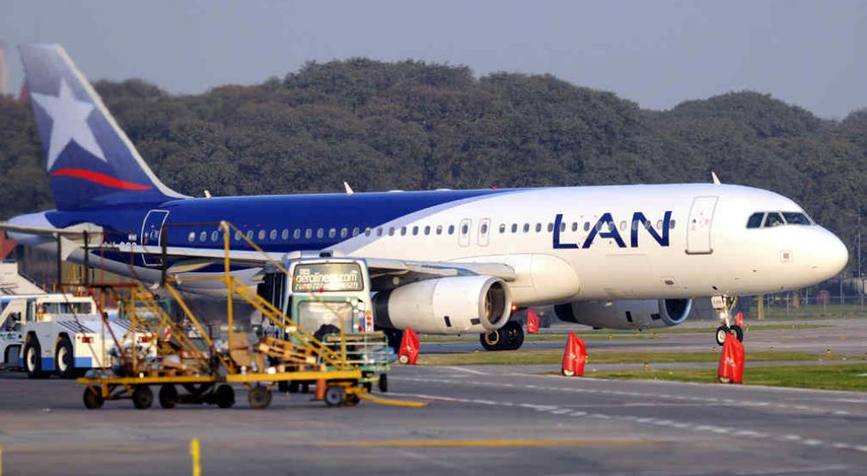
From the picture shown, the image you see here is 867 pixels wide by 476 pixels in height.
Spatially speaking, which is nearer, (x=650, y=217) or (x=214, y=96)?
(x=650, y=217)

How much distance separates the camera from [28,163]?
58469 millimetres

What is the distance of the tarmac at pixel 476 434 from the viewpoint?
17.5m

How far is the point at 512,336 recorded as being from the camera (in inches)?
1821

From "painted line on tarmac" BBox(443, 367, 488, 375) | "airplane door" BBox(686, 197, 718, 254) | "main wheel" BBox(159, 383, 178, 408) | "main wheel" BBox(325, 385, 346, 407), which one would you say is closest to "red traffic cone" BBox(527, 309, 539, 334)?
"airplane door" BBox(686, 197, 718, 254)

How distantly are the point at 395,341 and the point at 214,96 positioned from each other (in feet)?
141

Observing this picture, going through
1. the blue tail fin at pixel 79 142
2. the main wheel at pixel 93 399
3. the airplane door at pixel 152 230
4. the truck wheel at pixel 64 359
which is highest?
the blue tail fin at pixel 79 142

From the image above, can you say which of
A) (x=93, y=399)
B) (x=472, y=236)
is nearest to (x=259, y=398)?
(x=93, y=399)

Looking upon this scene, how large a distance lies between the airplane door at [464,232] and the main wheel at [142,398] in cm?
2131

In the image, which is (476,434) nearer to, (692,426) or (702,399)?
(692,426)

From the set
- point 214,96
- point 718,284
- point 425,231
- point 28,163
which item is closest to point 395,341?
point 425,231

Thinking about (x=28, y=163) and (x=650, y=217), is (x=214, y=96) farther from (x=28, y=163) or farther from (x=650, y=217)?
(x=650, y=217)

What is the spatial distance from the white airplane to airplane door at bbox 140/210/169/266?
0.18 feet

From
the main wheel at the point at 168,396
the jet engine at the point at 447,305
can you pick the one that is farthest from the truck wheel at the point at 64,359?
the main wheel at the point at 168,396

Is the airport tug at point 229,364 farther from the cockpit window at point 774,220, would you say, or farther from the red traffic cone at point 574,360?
the cockpit window at point 774,220
